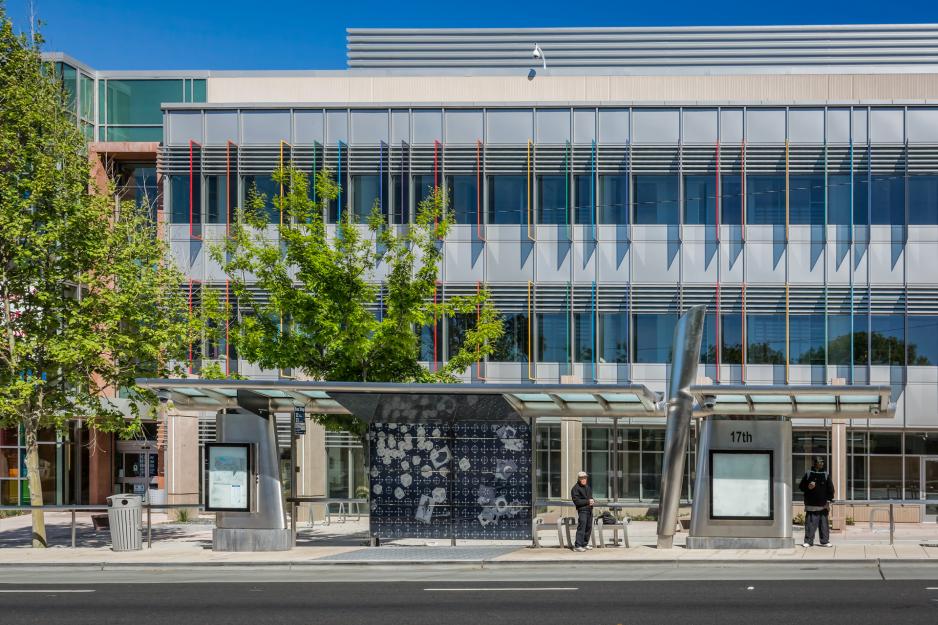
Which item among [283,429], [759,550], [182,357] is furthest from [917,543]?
[283,429]

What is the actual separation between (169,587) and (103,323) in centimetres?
938

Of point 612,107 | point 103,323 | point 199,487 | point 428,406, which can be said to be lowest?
point 199,487

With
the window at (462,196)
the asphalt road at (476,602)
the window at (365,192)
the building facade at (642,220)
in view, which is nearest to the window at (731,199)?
the building facade at (642,220)

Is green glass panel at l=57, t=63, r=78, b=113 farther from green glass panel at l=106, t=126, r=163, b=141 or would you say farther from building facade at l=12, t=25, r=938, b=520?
building facade at l=12, t=25, r=938, b=520

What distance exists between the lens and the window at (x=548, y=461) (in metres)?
37.0

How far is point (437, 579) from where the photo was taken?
19688 millimetres

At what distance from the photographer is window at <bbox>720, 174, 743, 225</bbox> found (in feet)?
122

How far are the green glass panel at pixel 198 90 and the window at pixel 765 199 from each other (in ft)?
58.6

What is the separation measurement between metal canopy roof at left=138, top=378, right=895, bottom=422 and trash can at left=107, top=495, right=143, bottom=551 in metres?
2.09

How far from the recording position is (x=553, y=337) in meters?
37.8

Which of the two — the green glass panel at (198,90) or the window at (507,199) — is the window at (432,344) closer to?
the window at (507,199)

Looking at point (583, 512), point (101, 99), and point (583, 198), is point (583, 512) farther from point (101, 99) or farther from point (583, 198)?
point (101, 99)

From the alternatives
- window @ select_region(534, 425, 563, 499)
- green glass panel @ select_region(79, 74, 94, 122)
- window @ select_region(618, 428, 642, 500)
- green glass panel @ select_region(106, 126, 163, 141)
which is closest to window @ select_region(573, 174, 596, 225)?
window @ select_region(534, 425, 563, 499)

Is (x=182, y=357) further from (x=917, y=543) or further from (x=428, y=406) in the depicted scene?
(x=917, y=543)
